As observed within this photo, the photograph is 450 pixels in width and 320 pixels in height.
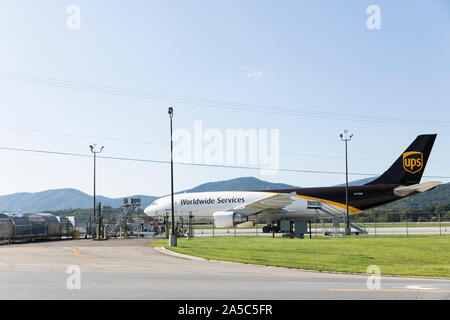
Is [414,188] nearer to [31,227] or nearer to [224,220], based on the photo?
[224,220]

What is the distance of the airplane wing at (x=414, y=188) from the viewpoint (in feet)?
146

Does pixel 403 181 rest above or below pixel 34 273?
above

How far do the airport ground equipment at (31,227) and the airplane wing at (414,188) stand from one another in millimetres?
36254

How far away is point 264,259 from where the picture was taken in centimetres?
2002

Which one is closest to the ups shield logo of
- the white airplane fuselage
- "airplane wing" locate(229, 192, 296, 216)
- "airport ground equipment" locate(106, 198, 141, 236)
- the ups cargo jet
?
the ups cargo jet

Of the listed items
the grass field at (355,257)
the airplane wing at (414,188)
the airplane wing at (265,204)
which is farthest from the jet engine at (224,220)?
the grass field at (355,257)

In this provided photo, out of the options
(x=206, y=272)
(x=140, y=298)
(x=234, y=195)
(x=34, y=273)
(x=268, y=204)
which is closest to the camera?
(x=140, y=298)

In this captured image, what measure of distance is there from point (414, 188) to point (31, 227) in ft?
127

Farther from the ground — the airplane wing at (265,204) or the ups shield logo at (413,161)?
the ups shield logo at (413,161)

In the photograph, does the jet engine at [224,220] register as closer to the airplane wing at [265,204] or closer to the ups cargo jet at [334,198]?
the ups cargo jet at [334,198]

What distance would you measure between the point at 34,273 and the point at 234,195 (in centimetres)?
4058

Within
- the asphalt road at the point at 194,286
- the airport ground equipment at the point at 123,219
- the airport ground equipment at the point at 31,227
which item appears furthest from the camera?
the airport ground equipment at the point at 123,219
